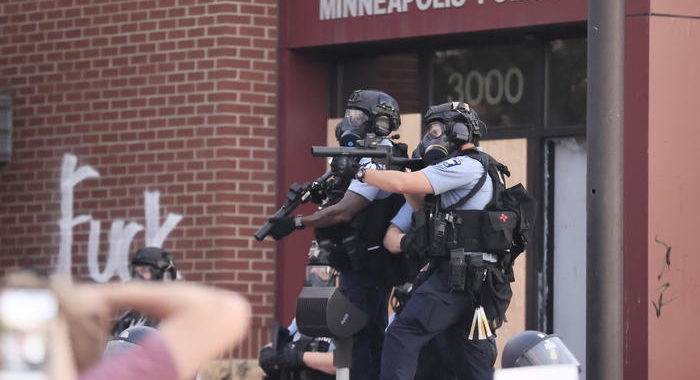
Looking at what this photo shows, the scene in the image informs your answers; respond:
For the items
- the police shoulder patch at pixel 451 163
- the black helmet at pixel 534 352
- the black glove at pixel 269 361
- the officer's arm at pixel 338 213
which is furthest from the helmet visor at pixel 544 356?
the black glove at pixel 269 361

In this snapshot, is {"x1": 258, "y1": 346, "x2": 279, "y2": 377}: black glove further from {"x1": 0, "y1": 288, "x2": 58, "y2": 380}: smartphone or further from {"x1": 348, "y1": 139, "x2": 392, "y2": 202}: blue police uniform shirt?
{"x1": 0, "y1": 288, "x2": 58, "y2": 380}: smartphone

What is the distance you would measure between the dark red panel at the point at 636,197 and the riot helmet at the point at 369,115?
246 cm

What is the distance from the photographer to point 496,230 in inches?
320

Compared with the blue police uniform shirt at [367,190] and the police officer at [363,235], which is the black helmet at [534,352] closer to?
the police officer at [363,235]

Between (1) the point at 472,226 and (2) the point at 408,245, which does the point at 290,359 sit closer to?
(2) the point at 408,245

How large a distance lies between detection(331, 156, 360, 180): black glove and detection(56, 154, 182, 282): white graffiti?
428cm

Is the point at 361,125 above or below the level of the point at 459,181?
above

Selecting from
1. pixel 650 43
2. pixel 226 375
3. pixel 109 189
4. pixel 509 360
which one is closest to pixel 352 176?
pixel 509 360

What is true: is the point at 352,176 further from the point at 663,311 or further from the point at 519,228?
the point at 663,311

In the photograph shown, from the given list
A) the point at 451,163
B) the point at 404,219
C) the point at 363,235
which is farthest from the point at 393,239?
the point at 451,163

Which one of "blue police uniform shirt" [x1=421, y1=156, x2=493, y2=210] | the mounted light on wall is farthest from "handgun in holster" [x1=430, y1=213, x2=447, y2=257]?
the mounted light on wall

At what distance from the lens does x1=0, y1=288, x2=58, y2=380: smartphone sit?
232 cm

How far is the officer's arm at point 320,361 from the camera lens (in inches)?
376

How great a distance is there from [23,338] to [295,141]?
33.3 ft
